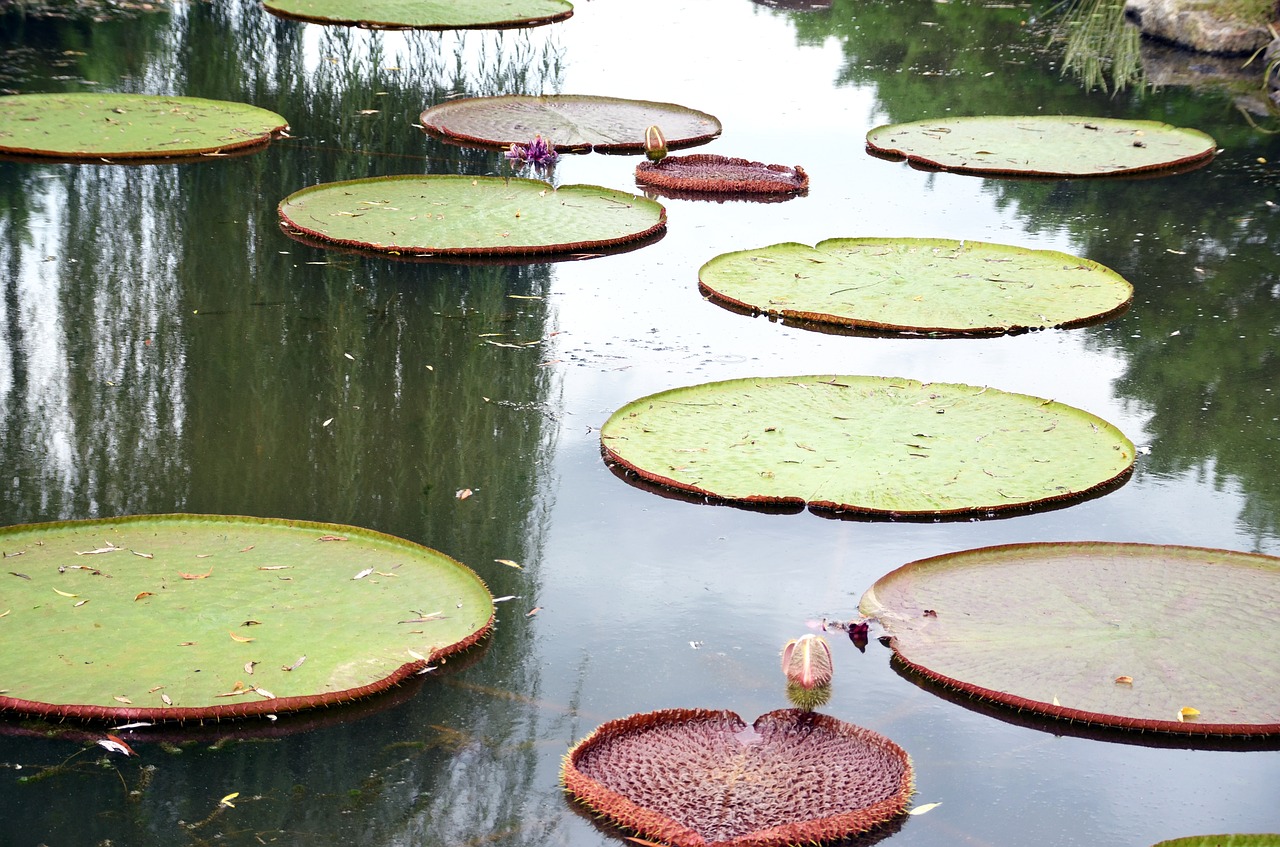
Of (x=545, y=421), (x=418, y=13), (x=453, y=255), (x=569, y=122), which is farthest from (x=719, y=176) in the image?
(x=418, y=13)

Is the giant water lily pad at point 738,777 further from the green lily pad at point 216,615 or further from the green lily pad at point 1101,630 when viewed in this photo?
the green lily pad at point 216,615

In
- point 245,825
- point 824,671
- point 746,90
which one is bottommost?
point 245,825

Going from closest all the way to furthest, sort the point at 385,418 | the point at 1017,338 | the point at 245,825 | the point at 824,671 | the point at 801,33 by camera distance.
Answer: the point at 245,825 → the point at 824,671 → the point at 385,418 → the point at 1017,338 → the point at 801,33

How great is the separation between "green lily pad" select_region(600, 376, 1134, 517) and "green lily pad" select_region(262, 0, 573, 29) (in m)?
6.25

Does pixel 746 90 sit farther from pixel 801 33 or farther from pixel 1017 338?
pixel 1017 338

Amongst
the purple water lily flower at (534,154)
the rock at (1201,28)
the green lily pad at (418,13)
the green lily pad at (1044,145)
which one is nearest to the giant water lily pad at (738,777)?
the purple water lily flower at (534,154)

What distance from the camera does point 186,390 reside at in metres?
3.78

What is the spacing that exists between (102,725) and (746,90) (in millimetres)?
6518

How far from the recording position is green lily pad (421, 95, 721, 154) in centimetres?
650

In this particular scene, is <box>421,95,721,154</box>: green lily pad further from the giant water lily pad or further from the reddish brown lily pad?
the giant water lily pad

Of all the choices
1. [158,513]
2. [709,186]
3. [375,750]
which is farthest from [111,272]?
[375,750]

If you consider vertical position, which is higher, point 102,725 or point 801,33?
point 801,33

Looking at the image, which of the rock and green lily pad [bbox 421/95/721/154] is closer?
green lily pad [bbox 421/95/721/154]

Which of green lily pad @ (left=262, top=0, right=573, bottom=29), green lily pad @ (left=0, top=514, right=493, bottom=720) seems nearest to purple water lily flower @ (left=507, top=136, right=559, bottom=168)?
green lily pad @ (left=262, top=0, right=573, bottom=29)
